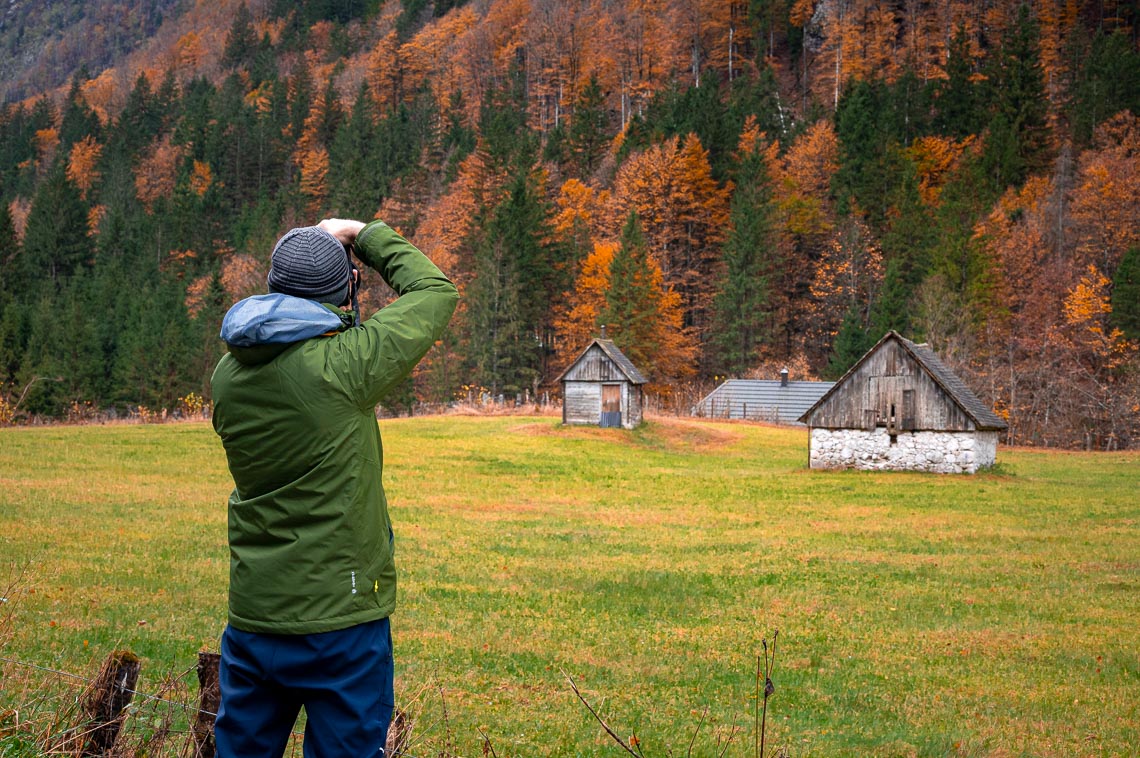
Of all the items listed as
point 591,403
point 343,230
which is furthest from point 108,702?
point 591,403

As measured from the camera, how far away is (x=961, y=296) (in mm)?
61531

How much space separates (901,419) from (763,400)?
25.4 meters

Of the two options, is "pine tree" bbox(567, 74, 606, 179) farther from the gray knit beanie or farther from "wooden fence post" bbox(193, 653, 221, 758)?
the gray knit beanie

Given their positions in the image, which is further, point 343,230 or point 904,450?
point 904,450

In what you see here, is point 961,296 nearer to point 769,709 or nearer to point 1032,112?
point 1032,112

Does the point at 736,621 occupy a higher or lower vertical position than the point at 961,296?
lower

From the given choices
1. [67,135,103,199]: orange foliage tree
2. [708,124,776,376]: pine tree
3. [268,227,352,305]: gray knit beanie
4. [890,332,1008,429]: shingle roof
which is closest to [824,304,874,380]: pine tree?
[708,124,776,376]: pine tree

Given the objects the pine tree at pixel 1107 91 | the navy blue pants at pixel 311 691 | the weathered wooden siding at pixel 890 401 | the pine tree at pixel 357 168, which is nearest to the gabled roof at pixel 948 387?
A: the weathered wooden siding at pixel 890 401

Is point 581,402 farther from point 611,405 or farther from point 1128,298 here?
point 1128,298

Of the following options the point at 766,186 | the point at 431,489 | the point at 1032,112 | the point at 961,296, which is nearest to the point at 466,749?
the point at 431,489

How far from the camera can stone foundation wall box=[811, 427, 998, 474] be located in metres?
33.0

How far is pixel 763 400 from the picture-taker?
5931 cm

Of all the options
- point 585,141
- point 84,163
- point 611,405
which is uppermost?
point 84,163

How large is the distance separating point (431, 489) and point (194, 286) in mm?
69470
